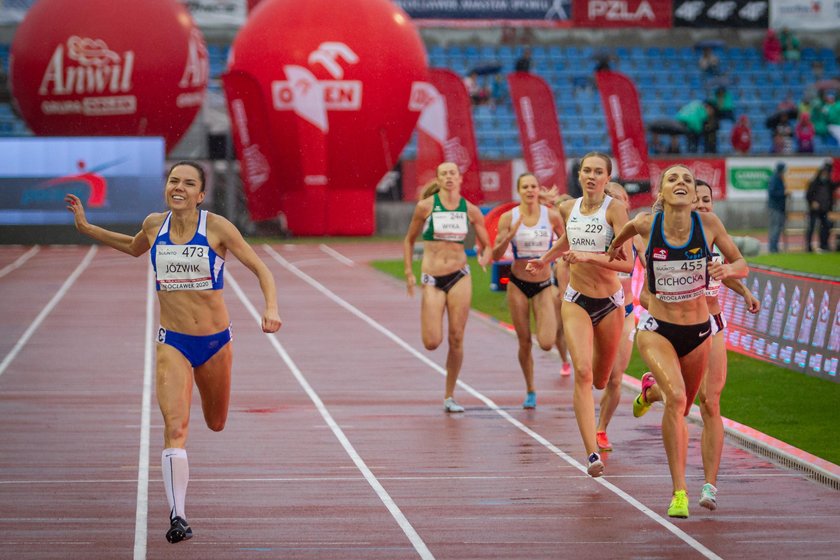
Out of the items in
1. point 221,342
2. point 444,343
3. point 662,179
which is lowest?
point 444,343

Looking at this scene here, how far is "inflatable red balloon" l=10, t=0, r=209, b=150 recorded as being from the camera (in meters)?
39.7

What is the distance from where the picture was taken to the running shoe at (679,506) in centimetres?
914

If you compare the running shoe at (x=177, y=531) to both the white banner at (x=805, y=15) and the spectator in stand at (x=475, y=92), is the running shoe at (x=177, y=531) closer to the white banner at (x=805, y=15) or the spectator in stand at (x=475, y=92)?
the spectator in stand at (x=475, y=92)

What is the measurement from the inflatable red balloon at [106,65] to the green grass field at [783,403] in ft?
73.5

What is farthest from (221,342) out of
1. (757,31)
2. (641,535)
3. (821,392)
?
(757,31)

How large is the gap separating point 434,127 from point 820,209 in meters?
9.87

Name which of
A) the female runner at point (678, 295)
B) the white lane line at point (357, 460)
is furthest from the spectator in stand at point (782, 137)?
the female runner at point (678, 295)

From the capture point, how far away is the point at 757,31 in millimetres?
55688

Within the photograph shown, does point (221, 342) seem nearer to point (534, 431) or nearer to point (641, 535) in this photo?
point (641, 535)

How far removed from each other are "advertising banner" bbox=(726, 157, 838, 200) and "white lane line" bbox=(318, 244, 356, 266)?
39.1ft

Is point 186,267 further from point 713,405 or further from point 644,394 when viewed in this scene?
point 644,394

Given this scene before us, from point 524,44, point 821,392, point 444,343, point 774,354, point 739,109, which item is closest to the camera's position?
point 821,392

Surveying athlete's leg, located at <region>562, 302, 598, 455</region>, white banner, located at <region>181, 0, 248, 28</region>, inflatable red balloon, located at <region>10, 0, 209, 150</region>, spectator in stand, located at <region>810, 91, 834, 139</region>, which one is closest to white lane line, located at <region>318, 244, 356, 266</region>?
inflatable red balloon, located at <region>10, 0, 209, 150</region>

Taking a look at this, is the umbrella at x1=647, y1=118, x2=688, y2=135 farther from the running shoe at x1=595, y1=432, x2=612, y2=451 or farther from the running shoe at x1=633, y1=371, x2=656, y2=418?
the running shoe at x1=633, y1=371, x2=656, y2=418
